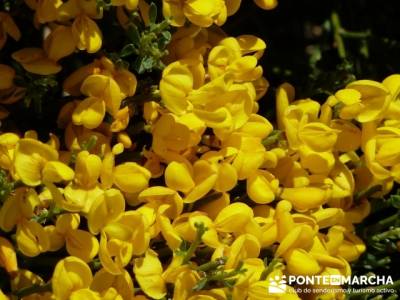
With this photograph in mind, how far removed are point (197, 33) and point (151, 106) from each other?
114mm

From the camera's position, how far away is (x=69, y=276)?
0.98 metres

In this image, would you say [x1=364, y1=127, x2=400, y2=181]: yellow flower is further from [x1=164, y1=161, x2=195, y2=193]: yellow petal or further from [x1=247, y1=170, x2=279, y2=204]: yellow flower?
[x1=164, y1=161, x2=195, y2=193]: yellow petal

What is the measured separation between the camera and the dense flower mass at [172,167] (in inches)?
39.5

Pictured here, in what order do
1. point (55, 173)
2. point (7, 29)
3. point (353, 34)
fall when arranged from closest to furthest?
point (55, 173) → point (7, 29) → point (353, 34)

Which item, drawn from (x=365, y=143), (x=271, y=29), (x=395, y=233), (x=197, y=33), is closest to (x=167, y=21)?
(x=197, y=33)

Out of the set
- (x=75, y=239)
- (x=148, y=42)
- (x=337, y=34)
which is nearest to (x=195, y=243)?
(x=75, y=239)

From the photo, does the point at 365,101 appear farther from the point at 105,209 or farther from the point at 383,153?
the point at 105,209

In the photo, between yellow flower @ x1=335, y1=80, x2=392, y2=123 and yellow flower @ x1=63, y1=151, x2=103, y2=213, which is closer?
yellow flower @ x1=63, y1=151, x2=103, y2=213

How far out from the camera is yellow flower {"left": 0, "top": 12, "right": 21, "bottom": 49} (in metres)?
1.10

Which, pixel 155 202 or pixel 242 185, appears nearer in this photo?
pixel 155 202

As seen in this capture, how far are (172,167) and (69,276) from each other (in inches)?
6.9

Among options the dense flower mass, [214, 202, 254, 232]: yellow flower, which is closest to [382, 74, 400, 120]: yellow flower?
the dense flower mass

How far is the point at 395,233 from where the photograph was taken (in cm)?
123

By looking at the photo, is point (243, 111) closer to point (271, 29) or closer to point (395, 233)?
point (395, 233)
